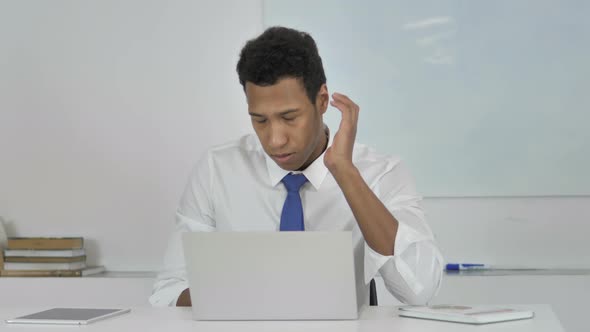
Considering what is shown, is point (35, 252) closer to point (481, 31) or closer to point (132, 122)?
point (132, 122)

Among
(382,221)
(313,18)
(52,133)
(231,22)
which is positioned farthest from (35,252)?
(382,221)

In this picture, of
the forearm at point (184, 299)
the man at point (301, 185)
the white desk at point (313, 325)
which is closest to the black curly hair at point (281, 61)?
the man at point (301, 185)

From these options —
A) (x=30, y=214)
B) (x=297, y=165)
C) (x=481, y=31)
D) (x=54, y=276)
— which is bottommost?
(x=54, y=276)

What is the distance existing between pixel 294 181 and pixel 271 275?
28.4 inches

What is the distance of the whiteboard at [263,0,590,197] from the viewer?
3469 mm

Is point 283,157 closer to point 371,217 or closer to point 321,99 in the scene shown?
point 321,99

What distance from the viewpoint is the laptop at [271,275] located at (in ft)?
5.71

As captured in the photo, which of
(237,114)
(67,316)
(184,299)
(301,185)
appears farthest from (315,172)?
(237,114)

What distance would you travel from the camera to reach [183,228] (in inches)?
98.8

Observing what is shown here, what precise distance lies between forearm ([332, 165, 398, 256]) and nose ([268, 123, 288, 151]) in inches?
8.9

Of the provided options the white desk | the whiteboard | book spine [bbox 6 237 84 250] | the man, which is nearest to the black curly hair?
the man

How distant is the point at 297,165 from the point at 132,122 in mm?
1557

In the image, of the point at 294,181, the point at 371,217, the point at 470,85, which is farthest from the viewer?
the point at 470,85

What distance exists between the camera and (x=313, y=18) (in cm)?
361
